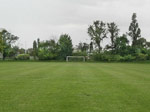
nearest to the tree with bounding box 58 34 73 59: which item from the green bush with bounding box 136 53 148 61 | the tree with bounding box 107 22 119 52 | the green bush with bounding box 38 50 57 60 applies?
the green bush with bounding box 38 50 57 60

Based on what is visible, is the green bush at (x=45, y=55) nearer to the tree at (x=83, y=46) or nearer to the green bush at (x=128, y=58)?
the tree at (x=83, y=46)

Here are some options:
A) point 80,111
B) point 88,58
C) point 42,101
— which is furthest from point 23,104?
point 88,58

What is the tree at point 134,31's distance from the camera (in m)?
55.8

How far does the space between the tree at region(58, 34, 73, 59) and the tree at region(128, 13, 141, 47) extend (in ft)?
61.7

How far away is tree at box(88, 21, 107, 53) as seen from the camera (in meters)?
57.5

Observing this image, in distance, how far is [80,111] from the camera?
473 cm

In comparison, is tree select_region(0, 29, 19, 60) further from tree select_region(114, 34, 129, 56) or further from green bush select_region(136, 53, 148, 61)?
green bush select_region(136, 53, 148, 61)

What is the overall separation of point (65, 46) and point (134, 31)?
21.2 meters

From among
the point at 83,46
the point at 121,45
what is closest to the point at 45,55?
the point at 83,46

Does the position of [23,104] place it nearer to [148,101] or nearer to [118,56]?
[148,101]

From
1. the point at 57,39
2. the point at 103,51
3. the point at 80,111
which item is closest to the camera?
the point at 80,111

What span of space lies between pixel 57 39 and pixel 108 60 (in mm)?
19454

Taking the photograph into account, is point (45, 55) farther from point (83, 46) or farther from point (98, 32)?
point (83, 46)

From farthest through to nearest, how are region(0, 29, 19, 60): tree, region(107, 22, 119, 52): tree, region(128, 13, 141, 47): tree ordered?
region(0, 29, 19, 60): tree < region(107, 22, 119, 52): tree < region(128, 13, 141, 47): tree
